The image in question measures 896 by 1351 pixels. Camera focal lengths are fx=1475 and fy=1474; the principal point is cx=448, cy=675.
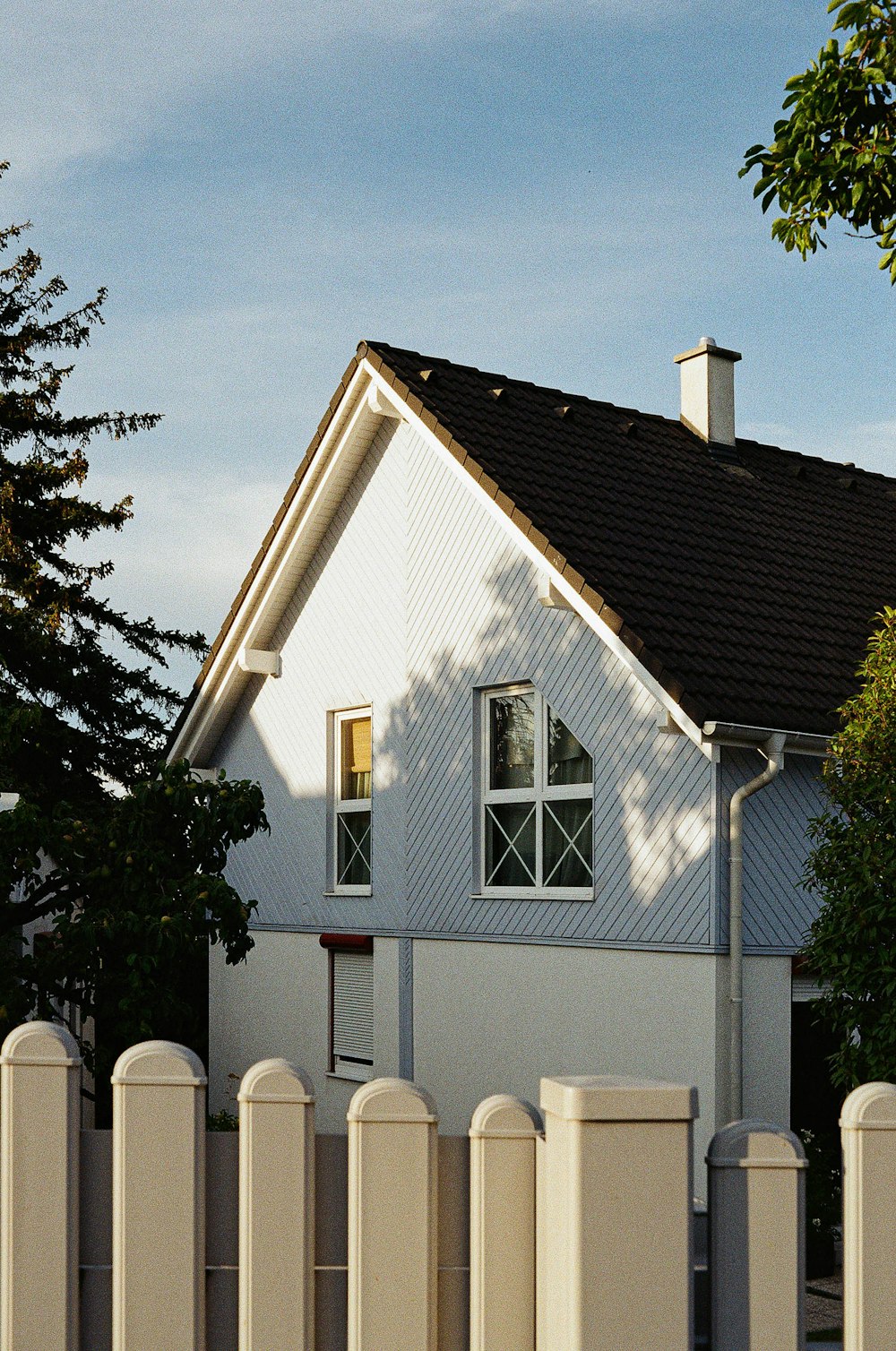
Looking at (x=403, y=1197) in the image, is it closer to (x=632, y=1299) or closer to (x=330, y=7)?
(x=632, y=1299)

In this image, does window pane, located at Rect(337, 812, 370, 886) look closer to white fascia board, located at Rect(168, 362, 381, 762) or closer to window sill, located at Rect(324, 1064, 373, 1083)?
window sill, located at Rect(324, 1064, 373, 1083)

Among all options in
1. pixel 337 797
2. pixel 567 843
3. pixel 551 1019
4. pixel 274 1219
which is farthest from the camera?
pixel 337 797

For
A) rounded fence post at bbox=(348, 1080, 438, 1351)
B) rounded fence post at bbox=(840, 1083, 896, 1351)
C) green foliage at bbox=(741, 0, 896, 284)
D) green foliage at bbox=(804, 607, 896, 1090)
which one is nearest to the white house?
green foliage at bbox=(804, 607, 896, 1090)

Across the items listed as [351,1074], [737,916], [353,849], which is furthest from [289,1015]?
[737,916]

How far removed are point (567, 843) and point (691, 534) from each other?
340cm

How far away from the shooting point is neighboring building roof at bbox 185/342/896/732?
1176 cm

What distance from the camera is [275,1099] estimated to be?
3.99 m

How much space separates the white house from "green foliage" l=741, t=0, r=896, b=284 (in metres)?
4.47

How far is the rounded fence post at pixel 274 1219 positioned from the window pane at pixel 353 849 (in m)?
11.8

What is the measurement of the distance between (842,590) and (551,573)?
11.9 ft

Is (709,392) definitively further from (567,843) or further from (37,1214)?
(37,1214)

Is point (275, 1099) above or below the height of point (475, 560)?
below

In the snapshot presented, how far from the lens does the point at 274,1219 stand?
13.0ft

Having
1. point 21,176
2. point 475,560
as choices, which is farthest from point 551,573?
point 21,176
